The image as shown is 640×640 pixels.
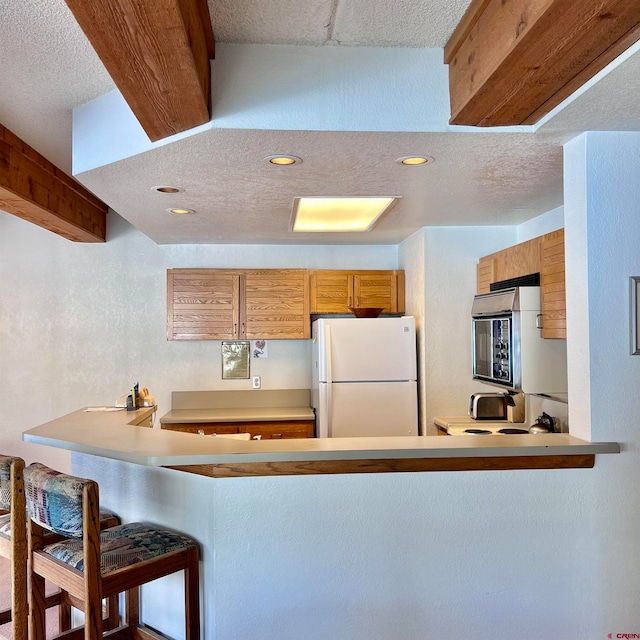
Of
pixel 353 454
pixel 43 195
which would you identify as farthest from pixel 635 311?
pixel 43 195

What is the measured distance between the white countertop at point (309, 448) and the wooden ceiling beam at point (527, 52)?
46.9 inches

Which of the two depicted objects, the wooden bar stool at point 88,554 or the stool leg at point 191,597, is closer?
the wooden bar stool at point 88,554

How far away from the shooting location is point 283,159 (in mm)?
2293

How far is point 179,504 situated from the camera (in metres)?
2.15

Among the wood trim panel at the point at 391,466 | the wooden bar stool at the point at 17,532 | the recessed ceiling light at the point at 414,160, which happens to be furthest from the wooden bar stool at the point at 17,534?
the recessed ceiling light at the point at 414,160

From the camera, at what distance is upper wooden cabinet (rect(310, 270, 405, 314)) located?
4.51 meters

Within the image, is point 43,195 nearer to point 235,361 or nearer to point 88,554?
point 235,361

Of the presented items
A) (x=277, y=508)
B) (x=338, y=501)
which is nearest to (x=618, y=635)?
(x=338, y=501)

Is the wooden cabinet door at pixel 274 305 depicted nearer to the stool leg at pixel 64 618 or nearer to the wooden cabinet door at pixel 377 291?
the wooden cabinet door at pixel 377 291

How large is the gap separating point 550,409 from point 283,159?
7.49ft

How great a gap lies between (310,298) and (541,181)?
220 cm

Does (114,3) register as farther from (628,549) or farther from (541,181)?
(628,549)

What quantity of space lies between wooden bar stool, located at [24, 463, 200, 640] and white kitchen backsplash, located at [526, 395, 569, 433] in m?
2.24

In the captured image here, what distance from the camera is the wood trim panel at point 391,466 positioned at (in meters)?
1.96
